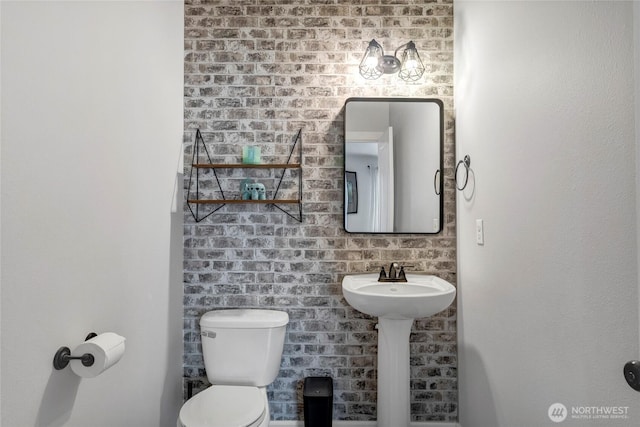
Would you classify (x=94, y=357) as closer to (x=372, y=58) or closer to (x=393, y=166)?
(x=393, y=166)

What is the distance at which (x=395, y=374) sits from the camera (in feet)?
5.48

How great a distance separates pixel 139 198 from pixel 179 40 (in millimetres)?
1038

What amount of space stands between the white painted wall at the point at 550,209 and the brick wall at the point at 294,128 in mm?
399

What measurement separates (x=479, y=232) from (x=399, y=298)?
54cm

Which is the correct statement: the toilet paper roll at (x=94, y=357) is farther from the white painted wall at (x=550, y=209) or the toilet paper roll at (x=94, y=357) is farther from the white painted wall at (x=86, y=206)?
the white painted wall at (x=550, y=209)

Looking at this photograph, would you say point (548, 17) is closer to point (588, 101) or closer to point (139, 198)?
point (588, 101)

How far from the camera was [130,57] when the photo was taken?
1386 mm

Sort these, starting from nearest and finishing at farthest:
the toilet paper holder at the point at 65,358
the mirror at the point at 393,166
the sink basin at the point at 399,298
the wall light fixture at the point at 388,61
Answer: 1. the toilet paper holder at the point at 65,358
2. the sink basin at the point at 399,298
3. the wall light fixture at the point at 388,61
4. the mirror at the point at 393,166

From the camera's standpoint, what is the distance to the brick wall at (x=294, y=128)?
6.34 ft

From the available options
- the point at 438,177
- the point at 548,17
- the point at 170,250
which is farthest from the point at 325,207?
the point at 548,17

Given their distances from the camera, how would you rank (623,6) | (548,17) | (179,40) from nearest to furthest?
(623,6), (548,17), (179,40)

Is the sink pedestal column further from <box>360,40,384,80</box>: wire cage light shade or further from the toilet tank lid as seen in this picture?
<box>360,40,384,80</box>: wire cage light shade

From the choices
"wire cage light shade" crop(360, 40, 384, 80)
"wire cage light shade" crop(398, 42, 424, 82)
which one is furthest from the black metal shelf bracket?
"wire cage light shade" crop(398, 42, 424, 82)

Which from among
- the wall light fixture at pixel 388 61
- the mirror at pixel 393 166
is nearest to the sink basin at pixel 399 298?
the mirror at pixel 393 166
